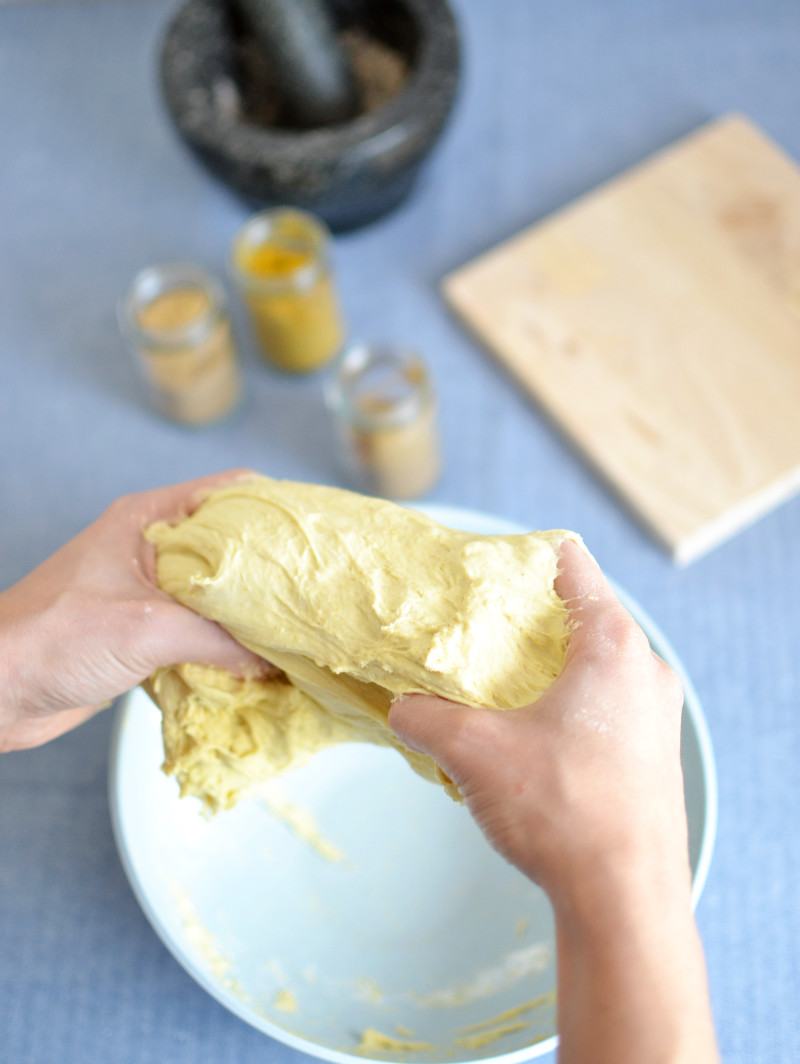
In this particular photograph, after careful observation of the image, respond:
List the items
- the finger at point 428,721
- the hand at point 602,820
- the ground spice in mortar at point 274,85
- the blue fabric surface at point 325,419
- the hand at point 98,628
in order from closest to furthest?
the hand at point 602,820
the finger at point 428,721
the hand at point 98,628
the blue fabric surface at point 325,419
the ground spice in mortar at point 274,85

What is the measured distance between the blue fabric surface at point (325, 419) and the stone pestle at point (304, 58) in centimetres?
19

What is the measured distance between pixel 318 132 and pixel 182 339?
33 cm

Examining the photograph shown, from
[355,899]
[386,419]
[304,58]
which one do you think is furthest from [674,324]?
[355,899]

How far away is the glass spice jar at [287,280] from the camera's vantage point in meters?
1.15

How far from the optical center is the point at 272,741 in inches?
32.2

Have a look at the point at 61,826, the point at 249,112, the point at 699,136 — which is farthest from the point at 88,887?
the point at 699,136

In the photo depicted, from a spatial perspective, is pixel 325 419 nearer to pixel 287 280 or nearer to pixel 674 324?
pixel 287 280

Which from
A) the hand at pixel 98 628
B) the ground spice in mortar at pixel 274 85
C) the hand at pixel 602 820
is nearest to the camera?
the hand at pixel 602 820

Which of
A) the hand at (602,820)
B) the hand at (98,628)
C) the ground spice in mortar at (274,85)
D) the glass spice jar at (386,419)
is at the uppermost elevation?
the ground spice in mortar at (274,85)

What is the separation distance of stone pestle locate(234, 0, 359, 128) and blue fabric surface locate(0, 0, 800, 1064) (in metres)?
0.19

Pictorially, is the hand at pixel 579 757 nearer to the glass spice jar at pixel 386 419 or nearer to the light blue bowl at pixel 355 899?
the light blue bowl at pixel 355 899

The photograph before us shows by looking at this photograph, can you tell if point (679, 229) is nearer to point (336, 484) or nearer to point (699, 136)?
point (699, 136)

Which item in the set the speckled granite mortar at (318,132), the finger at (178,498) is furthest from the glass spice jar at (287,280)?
the finger at (178,498)

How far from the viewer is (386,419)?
3.47 ft
